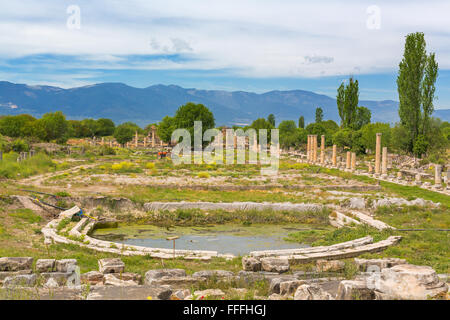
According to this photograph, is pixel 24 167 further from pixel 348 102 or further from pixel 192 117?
pixel 348 102

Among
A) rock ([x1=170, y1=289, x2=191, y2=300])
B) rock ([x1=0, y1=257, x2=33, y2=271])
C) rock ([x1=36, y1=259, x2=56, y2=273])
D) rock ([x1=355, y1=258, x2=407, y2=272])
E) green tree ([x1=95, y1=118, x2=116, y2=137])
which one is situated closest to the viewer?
rock ([x1=170, y1=289, x2=191, y2=300])

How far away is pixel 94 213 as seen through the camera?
2239 centimetres

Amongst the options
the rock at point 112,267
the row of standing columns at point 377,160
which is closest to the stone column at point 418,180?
the row of standing columns at point 377,160

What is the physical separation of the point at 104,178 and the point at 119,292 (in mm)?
27132

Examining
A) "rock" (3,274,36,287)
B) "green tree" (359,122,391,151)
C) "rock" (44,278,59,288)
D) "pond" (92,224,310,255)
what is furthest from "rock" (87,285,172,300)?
"green tree" (359,122,391,151)

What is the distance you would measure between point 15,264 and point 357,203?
60.4 feet

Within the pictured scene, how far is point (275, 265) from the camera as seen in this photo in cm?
1250

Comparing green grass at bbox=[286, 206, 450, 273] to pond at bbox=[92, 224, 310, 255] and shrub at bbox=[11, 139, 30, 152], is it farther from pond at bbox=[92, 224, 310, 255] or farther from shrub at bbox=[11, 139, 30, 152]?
shrub at bbox=[11, 139, 30, 152]

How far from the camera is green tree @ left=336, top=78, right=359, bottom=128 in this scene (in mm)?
70250

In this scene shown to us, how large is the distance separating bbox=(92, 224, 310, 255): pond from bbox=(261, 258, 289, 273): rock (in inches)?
133

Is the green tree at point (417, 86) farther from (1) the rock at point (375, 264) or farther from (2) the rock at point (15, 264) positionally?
(2) the rock at point (15, 264)

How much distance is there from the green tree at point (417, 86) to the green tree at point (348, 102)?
75.4 feet
